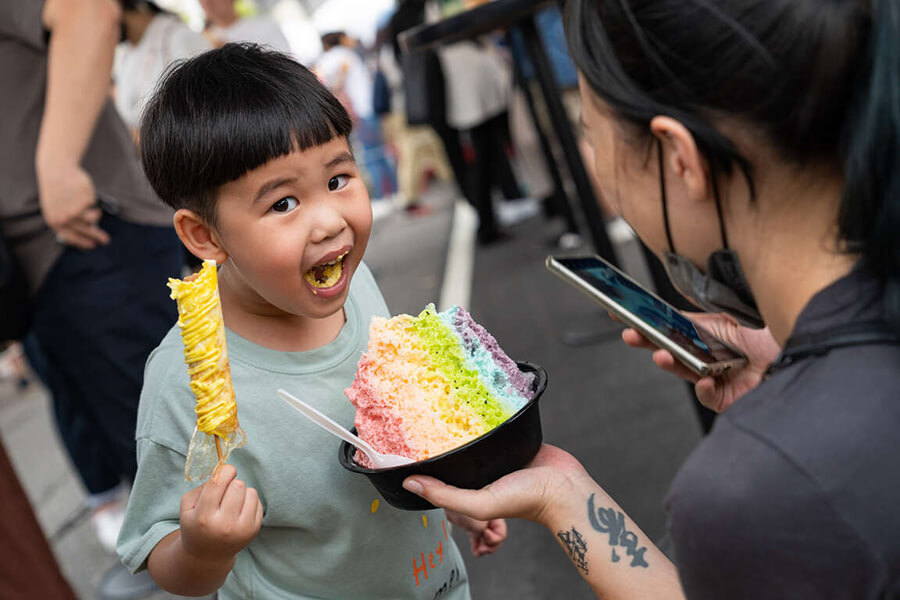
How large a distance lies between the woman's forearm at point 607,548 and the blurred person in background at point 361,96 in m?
0.79

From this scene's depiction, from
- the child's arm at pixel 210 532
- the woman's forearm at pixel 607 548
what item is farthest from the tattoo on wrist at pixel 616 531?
the child's arm at pixel 210 532

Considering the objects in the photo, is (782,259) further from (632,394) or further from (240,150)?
(632,394)

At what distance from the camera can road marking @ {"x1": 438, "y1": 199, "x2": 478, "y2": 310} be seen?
15.5 feet

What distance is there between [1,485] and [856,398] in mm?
1928

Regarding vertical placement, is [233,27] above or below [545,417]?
above

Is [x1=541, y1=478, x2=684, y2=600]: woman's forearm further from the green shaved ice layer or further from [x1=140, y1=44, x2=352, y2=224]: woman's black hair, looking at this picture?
[x1=140, y1=44, x2=352, y2=224]: woman's black hair

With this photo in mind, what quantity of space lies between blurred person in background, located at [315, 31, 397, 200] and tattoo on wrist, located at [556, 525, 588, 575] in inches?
32.3

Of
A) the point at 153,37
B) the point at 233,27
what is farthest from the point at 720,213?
the point at 233,27

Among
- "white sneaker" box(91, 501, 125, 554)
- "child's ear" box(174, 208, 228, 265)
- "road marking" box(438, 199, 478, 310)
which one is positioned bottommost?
"road marking" box(438, 199, 478, 310)

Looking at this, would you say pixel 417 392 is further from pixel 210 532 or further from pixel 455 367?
pixel 210 532

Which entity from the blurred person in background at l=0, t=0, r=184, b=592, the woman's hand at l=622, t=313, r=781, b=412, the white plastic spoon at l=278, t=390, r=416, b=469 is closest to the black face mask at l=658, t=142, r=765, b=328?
the woman's hand at l=622, t=313, r=781, b=412

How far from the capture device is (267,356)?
1266 mm

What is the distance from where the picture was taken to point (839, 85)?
2.73 ft

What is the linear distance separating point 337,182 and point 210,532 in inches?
20.1
